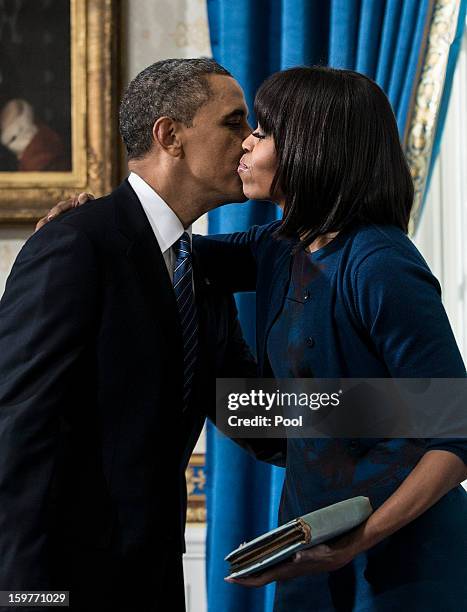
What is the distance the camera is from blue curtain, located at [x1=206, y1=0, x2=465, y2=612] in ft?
7.27

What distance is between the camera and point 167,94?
160cm

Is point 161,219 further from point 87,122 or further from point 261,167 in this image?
point 87,122

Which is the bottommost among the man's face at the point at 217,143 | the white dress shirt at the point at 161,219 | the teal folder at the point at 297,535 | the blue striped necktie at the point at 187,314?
the teal folder at the point at 297,535

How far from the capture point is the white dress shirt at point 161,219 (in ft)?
5.03

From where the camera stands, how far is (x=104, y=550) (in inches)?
51.6

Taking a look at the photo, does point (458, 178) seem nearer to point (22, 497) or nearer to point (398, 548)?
point (398, 548)

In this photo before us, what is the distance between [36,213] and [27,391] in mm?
1174

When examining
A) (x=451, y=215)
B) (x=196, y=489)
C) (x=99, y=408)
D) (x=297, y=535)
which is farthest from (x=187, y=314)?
(x=451, y=215)

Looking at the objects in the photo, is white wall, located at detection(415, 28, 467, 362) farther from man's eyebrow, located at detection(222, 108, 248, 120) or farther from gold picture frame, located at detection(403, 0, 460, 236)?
man's eyebrow, located at detection(222, 108, 248, 120)

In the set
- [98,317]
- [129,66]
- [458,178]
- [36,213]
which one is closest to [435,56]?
[458,178]

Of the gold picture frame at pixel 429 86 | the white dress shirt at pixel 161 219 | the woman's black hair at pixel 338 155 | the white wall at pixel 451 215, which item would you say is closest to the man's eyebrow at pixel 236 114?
the white dress shirt at pixel 161 219

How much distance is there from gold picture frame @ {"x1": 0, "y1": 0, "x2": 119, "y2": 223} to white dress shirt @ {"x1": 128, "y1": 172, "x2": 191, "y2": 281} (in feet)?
2.65

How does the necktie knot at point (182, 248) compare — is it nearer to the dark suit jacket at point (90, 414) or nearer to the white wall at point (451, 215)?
the dark suit jacket at point (90, 414)

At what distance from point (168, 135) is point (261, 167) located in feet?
0.96
